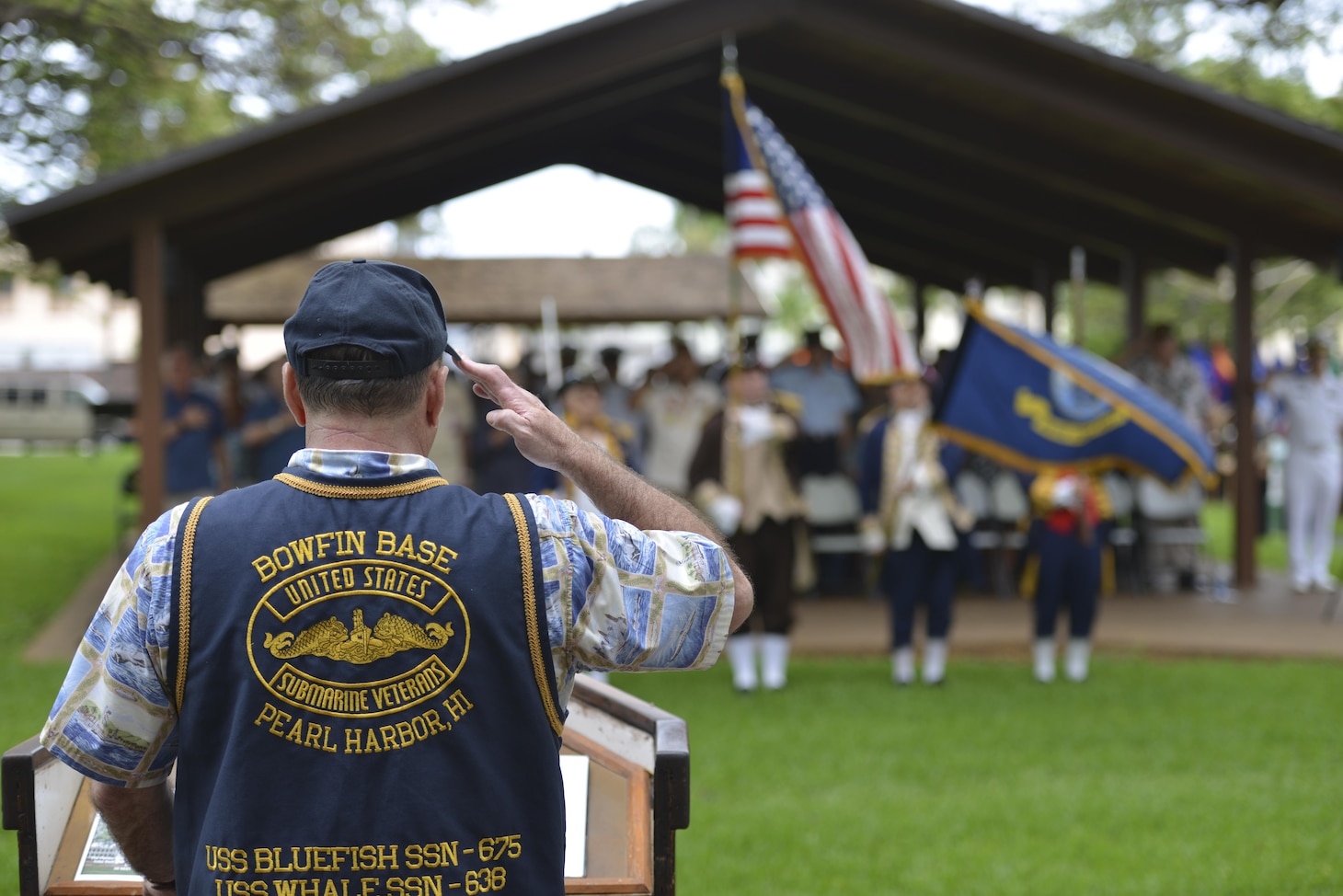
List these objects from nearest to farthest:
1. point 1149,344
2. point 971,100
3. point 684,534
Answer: point 684,534 < point 971,100 < point 1149,344

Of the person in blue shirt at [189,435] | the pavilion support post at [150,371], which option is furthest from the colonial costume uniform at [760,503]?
the person in blue shirt at [189,435]

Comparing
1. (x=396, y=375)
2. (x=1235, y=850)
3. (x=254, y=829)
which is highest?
(x=396, y=375)

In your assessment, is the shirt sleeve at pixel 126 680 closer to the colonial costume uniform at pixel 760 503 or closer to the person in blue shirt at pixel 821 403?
the colonial costume uniform at pixel 760 503

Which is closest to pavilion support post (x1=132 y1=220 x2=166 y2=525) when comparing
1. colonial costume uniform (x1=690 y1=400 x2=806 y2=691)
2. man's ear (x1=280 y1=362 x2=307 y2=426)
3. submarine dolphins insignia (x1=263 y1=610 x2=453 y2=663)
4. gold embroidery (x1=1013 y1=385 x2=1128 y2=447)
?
colonial costume uniform (x1=690 y1=400 x2=806 y2=691)

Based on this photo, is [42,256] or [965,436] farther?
[42,256]

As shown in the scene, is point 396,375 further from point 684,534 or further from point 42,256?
point 42,256

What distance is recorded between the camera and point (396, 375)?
1.93 meters

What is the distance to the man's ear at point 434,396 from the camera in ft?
6.62

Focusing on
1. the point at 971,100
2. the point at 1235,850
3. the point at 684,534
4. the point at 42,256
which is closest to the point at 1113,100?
the point at 971,100

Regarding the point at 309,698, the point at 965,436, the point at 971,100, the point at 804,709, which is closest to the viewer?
the point at 309,698

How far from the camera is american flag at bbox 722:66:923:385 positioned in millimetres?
8062

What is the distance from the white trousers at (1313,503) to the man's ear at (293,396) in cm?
→ 1209

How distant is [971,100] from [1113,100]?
1135mm

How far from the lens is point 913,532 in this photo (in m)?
8.66
